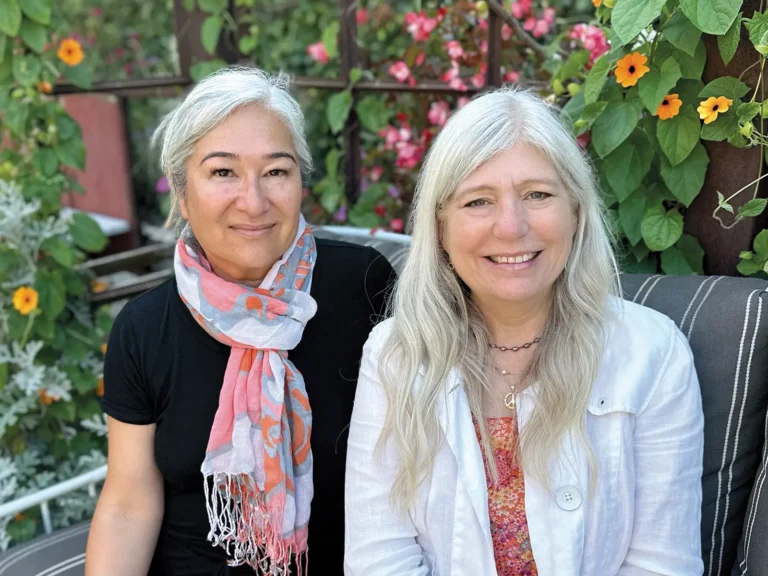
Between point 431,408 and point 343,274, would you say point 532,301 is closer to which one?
point 431,408

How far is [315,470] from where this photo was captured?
1.66 metres

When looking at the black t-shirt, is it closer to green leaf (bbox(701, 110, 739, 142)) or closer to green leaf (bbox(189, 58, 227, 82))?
green leaf (bbox(701, 110, 739, 142))

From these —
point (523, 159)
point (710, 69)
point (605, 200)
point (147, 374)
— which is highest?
point (710, 69)

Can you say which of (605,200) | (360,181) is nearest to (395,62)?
(360,181)

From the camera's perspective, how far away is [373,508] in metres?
1.45

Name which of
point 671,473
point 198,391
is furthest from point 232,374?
point 671,473

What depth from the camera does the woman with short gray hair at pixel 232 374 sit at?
155cm

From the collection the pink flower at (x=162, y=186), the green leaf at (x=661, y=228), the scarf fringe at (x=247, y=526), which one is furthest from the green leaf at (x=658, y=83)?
the pink flower at (x=162, y=186)

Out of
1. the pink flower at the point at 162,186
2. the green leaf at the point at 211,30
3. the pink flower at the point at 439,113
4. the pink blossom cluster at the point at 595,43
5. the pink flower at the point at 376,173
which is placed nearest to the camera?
the pink blossom cluster at the point at 595,43

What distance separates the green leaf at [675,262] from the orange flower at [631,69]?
0.38m

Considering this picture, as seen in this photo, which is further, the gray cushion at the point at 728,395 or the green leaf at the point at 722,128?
the green leaf at the point at 722,128

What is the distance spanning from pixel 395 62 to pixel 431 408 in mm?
1691

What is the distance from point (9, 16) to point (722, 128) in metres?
1.97

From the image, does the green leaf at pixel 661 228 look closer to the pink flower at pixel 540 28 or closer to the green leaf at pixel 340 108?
the pink flower at pixel 540 28
